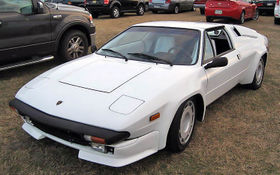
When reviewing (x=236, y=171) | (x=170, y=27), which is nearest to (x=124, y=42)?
(x=170, y=27)

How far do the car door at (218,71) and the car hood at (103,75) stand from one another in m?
0.87

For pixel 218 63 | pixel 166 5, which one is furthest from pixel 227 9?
pixel 218 63

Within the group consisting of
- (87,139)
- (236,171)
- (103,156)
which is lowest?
(236,171)

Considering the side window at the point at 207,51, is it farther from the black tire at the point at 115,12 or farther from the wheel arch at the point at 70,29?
the black tire at the point at 115,12

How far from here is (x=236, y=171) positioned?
2758 millimetres

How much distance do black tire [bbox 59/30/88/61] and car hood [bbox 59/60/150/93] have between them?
2.88 metres

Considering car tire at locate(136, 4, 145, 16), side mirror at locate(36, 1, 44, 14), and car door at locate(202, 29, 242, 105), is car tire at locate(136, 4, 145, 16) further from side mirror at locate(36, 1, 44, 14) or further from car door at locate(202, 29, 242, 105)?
car door at locate(202, 29, 242, 105)

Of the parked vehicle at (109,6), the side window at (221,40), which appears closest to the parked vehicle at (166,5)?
the parked vehicle at (109,6)

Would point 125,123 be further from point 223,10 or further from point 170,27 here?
point 223,10

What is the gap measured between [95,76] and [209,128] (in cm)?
167

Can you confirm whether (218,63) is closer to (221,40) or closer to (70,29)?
(221,40)

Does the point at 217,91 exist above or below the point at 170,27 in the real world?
below

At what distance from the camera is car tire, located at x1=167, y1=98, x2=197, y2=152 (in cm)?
275

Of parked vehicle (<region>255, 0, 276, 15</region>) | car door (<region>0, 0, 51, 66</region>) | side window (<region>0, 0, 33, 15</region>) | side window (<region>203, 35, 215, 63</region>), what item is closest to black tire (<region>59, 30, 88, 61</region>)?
car door (<region>0, 0, 51, 66</region>)
